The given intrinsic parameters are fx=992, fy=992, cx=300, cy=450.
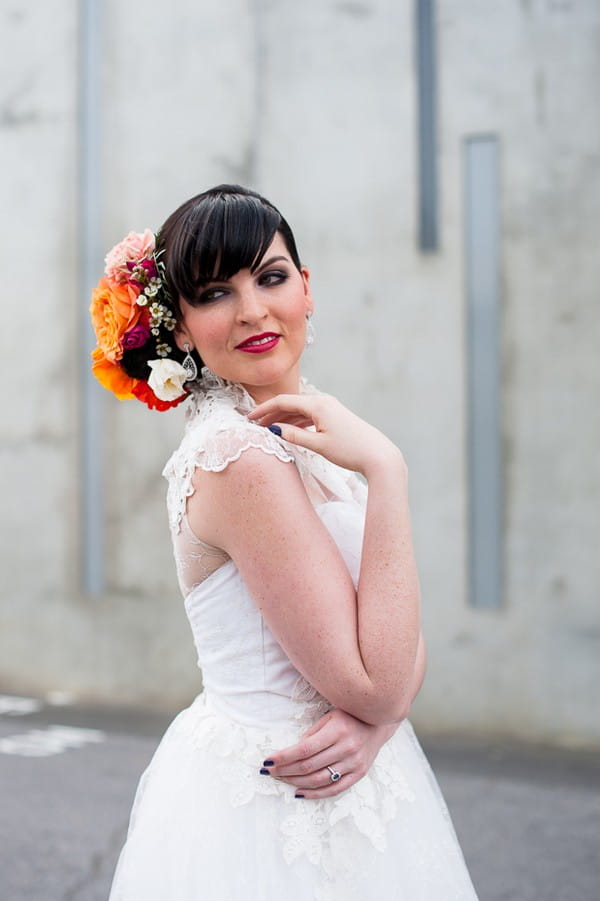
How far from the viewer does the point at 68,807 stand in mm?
4184

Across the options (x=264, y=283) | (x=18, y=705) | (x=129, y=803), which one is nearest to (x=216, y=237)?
(x=264, y=283)

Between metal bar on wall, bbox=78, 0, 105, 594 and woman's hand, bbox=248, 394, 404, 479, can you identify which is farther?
metal bar on wall, bbox=78, 0, 105, 594

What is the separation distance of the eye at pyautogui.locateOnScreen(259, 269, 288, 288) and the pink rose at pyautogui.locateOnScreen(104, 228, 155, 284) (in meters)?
0.23

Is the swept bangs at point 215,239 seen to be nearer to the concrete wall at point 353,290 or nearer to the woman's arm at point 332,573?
the woman's arm at point 332,573

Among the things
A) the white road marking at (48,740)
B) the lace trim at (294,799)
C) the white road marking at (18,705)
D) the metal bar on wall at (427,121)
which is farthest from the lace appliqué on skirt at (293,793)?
the white road marking at (18,705)

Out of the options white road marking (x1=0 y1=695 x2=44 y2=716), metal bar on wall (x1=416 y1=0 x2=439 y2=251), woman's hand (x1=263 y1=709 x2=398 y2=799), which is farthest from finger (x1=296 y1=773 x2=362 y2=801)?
white road marking (x1=0 y1=695 x2=44 y2=716)

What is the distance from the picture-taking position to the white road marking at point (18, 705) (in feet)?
19.0

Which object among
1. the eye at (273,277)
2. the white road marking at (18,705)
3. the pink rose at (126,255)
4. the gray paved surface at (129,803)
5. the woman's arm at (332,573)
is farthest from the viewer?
the white road marking at (18,705)

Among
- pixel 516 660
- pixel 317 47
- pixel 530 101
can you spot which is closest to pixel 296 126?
pixel 317 47

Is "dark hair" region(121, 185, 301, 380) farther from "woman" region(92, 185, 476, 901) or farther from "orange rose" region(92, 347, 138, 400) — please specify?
"orange rose" region(92, 347, 138, 400)

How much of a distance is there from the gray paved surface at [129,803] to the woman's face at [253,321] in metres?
2.45

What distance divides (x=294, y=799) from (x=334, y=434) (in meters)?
0.56

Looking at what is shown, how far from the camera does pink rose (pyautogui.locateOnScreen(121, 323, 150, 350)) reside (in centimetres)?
167

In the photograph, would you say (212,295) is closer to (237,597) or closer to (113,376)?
(113,376)
